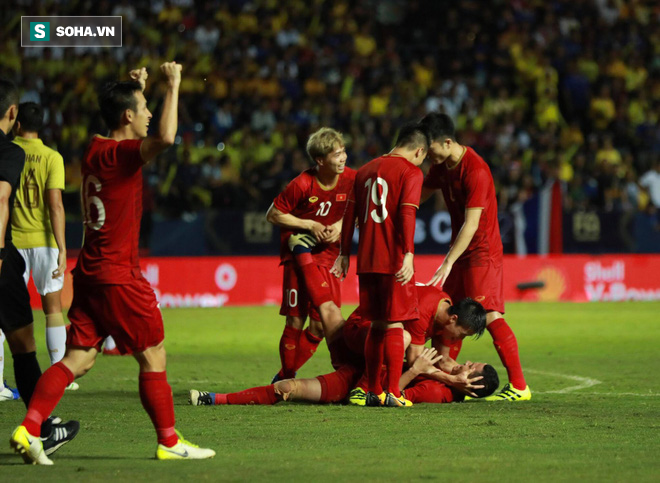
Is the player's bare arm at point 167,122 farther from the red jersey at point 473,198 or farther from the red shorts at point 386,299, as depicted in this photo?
the red jersey at point 473,198

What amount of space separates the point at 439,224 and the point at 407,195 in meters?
11.0

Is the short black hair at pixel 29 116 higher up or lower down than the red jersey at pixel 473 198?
higher up

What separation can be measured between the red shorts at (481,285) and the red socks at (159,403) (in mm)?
3653

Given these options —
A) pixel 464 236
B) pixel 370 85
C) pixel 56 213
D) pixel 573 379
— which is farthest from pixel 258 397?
pixel 370 85

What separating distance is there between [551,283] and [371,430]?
12820 mm

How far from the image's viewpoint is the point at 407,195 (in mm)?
7906

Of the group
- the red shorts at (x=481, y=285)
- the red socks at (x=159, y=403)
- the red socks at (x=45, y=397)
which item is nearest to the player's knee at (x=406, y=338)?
the red shorts at (x=481, y=285)

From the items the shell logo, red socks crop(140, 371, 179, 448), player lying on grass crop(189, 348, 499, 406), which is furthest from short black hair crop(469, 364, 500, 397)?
the shell logo

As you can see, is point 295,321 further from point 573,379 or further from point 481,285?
point 573,379

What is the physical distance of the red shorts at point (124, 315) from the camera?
5.75 m

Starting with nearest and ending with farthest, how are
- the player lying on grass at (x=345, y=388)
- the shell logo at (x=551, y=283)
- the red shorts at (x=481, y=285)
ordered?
the player lying on grass at (x=345, y=388), the red shorts at (x=481, y=285), the shell logo at (x=551, y=283)

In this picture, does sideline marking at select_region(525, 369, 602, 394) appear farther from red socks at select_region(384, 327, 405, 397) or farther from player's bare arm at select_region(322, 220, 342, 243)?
player's bare arm at select_region(322, 220, 342, 243)

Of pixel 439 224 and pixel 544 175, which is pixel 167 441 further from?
pixel 544 175

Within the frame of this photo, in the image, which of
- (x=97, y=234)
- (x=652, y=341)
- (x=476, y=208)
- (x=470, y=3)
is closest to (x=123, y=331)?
(x=97, y=234)
